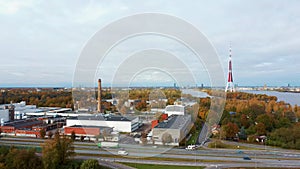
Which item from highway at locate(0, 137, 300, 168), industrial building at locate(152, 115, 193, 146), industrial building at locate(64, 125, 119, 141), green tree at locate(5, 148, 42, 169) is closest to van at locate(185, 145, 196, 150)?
highway at locate(0, 137, 300, 168)

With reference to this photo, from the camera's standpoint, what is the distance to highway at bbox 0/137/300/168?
6.12 m

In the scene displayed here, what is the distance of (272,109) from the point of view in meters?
15.2

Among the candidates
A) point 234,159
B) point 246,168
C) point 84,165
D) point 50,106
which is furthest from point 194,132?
point 50,106

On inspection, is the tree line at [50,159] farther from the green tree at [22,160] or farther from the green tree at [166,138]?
the green tree at [166,138]

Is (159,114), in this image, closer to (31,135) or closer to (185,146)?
(185,146)

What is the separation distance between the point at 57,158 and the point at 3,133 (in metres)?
6.45

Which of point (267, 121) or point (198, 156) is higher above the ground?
point (267, 121)

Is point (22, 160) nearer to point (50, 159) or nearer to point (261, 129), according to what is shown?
point (50, 159)

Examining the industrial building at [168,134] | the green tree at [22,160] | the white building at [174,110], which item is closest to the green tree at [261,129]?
the industrial building at [168,134]

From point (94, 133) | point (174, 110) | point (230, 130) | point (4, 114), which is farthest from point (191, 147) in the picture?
point (4, 114)

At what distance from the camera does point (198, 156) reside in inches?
265

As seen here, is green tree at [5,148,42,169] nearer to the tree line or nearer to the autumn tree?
the tree line

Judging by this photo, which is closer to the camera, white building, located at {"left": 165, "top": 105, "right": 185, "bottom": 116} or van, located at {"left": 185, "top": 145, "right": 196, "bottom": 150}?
van, located at {"left": 185, "top": 145, "right": 196, "bottom": 150}

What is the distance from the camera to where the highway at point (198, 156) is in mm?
6117
